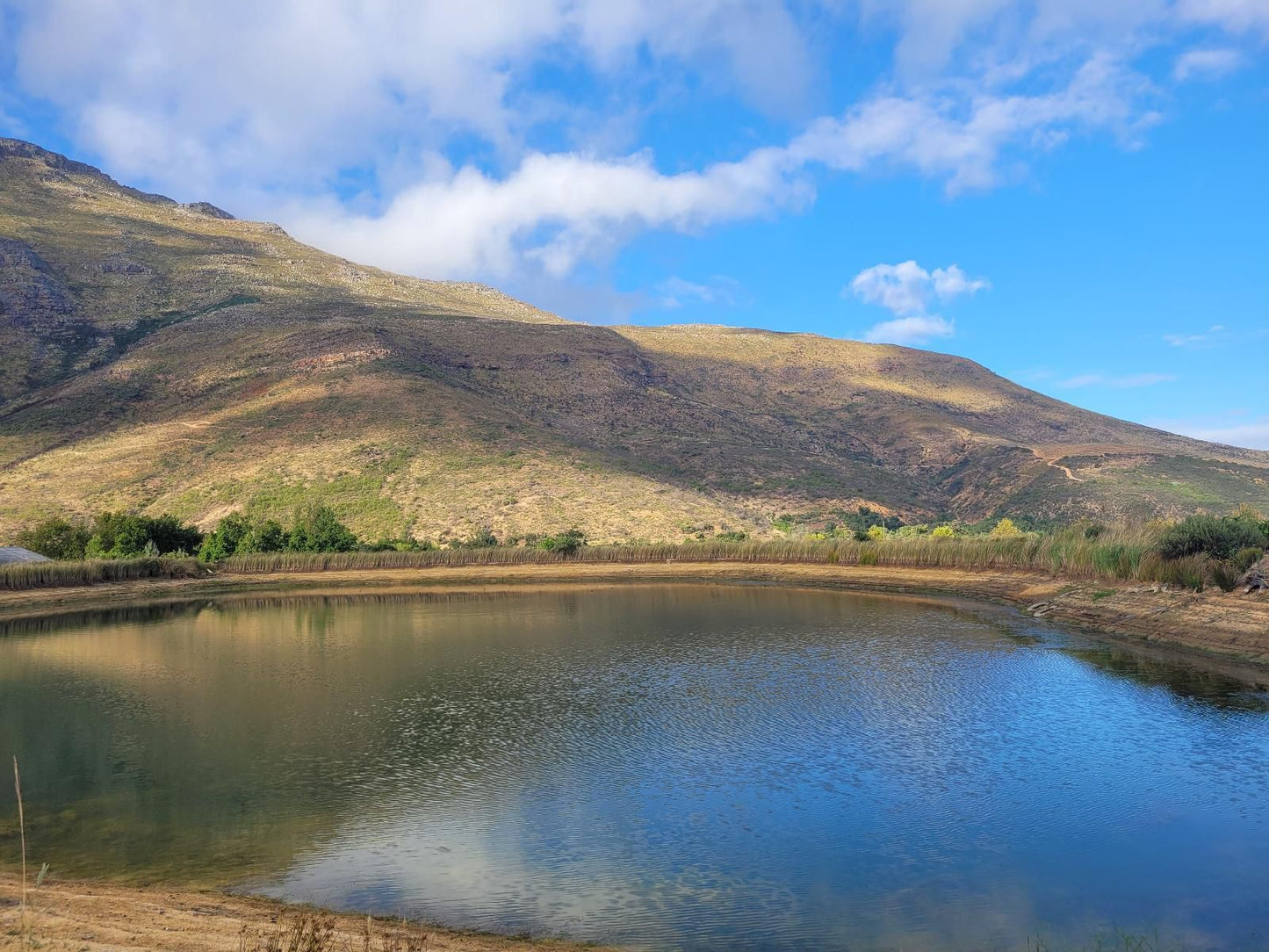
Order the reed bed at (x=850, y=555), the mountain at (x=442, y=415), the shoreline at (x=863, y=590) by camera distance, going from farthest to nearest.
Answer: the mountain at (x=442, y=415)
the reed bed at (x=850, y=555)
the shoreline at (x=863, y=590)

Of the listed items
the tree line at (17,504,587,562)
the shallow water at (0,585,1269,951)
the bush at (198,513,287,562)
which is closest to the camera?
the shallow water at (0,585,1269,951)

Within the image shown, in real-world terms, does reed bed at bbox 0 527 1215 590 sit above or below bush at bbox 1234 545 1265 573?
below

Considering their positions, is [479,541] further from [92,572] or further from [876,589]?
[876,589]

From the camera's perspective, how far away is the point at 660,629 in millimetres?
29344

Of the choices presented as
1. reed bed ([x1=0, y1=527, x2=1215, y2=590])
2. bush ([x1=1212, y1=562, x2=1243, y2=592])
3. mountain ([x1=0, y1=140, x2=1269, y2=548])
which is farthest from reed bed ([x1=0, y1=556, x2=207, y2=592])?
bush ([x1=1212, y1=562, x2=1243, y2=592])

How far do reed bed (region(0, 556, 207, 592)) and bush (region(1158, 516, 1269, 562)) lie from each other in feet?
154

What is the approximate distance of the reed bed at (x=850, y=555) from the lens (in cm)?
3075

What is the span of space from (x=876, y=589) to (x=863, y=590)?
61cm

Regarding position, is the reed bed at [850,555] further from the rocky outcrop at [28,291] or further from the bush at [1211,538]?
the rocky outcrop at [28,291]

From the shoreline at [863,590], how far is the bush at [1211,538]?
156 cm

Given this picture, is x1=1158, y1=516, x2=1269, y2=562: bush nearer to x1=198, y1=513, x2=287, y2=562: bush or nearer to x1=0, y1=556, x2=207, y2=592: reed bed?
x1=198, y1=513, x2=287, y2=562: bush

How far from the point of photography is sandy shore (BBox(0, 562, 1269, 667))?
23047mm

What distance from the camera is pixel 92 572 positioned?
43.7 m

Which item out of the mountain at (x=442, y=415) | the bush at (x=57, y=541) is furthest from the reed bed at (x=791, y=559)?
the mountain at (x=442, y=415)
